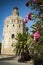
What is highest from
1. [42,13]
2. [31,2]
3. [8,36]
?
[8,36]

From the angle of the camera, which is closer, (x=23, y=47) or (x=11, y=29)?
(x=23, y=47)

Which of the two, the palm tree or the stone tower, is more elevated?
the stone tower

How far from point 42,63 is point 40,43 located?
1358cm

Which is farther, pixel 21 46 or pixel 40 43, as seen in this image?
pixel 21 46

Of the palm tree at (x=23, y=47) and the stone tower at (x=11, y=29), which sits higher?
the stone tower at (x=11, y=29)

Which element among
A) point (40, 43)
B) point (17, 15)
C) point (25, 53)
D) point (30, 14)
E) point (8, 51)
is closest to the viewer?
point (40, 43)

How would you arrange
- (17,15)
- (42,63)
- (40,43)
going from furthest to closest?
(17,15) → (42,63) → (40,43)

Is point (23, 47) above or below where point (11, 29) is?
below

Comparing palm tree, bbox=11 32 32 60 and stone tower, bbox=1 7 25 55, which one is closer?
palm tree, bbox=11 32 32 60

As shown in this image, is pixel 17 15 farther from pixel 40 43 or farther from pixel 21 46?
pixel 40 43

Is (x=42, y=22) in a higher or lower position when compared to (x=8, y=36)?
lower

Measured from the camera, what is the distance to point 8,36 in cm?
5006

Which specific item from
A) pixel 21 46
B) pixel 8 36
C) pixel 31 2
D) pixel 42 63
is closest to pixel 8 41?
pixel 8 36

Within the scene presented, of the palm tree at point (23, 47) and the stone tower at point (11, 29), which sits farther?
the stone tower at point (11, 29)
